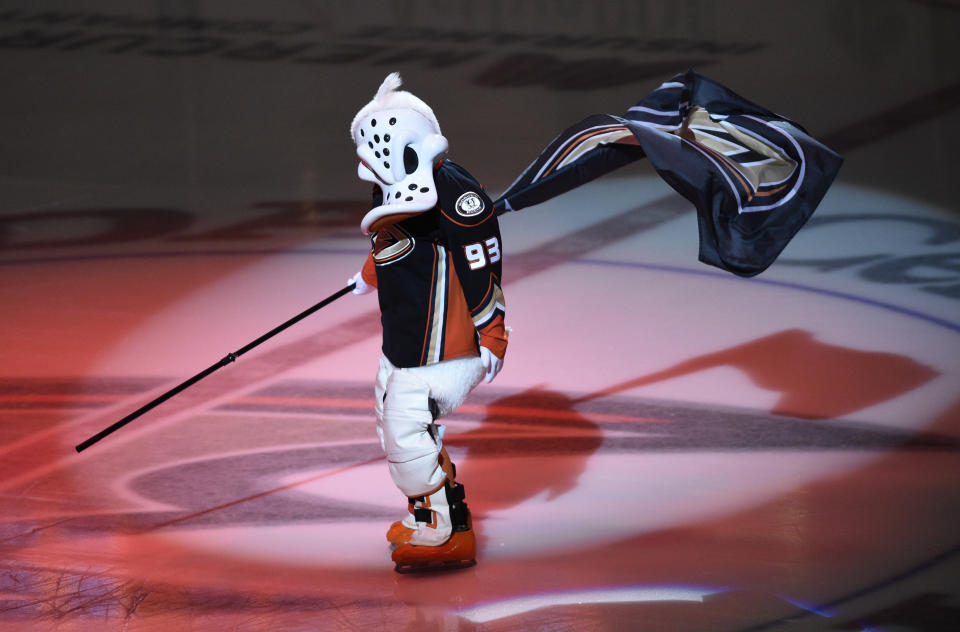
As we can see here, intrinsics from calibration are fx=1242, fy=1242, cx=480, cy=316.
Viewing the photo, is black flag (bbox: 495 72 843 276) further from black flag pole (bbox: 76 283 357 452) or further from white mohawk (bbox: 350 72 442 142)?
black flag pole (bbox: 76 283 357 452)

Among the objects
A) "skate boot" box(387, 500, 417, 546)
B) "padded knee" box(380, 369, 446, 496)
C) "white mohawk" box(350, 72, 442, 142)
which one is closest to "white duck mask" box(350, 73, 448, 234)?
"white mohawk" box(350, 72, 442, 142)

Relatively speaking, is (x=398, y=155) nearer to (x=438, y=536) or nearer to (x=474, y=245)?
(x=474, y=245)

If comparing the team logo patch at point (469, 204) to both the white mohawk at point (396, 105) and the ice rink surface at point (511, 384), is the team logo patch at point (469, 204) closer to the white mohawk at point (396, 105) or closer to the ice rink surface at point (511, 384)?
the white mohawk at point (396, 105)

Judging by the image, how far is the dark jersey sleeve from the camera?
3.30 meters

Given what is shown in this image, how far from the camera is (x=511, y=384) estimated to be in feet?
16.1

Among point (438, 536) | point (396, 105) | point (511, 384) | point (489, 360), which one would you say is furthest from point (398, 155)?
point (511, 384)

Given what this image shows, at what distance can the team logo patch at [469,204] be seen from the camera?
330cm

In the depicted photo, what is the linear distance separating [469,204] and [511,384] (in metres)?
1.70

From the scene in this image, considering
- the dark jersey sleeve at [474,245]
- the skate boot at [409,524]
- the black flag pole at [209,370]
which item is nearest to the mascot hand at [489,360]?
the dark jersey sleeve at [474,245]

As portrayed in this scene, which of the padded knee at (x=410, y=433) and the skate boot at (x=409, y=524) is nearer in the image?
the padded knee at (x=410, y=433)

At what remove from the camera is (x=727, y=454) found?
4.20m

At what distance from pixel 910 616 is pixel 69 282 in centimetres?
470

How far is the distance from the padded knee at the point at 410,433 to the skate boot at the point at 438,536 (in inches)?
3.1

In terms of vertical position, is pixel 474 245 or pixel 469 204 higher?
pixel 469 204
